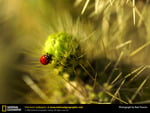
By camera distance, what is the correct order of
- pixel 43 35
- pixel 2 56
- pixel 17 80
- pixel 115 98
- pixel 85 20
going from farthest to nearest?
1. pixel 2 56
2. pixel 17 80
3. pixel 85 20
4. pixel 43 35
5. pixel 115 98

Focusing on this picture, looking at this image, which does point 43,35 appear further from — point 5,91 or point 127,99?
point 5,91

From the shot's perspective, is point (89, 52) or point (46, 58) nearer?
point (46, 58)

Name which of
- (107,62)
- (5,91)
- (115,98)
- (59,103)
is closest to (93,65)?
(107,62)

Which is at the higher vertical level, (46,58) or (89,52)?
(89,52)

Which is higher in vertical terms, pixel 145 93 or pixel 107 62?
pixel 107 62

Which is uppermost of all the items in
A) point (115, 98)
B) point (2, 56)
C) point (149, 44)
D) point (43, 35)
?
point (2, 56)

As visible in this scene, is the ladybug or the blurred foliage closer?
the ladybug

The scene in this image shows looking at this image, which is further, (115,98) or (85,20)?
(85,20)

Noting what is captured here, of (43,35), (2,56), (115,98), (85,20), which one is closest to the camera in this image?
(115,98)
